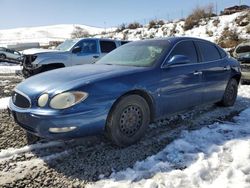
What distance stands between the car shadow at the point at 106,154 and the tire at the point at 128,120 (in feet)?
0.46

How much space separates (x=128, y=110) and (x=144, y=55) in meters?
1.18

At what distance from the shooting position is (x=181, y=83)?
16.2ft

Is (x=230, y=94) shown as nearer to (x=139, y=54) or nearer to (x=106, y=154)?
(x=139, y=54)

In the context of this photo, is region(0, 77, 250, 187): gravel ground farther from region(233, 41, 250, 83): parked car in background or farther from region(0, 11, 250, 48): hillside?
region(0, 11, 250, 48): hillside

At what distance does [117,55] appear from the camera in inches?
211

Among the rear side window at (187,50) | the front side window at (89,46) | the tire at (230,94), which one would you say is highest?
the front side window at (89,46)

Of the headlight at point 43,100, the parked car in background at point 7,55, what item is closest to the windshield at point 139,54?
the headlight at point 43,100

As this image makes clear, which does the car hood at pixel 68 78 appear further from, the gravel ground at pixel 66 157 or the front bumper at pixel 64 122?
the gravel ground at pixel 66 157

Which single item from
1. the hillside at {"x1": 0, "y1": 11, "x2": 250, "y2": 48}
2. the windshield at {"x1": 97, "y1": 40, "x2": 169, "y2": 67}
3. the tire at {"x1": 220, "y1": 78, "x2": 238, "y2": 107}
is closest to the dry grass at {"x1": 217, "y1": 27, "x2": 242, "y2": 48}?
the hillside at {"x1": 0, "y1": 11, "x2": 250, "y2": 48}

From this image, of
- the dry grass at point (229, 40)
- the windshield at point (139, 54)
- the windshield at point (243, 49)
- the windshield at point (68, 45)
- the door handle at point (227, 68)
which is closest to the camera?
→ the windshield at point (139, 54)

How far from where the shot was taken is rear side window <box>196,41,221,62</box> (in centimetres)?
573

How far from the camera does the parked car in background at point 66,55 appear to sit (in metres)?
9.50

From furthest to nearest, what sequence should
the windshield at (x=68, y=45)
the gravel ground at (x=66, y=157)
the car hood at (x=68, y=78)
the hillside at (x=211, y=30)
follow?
1. the hillside at (x=211, y=30)
2. the windshield at (x=68, y=45)
3. the car hood at (x=68, y=78)
4. the gravel ground at (x=66, y=157)

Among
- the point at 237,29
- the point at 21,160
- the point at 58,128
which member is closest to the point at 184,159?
the point at 58,128
